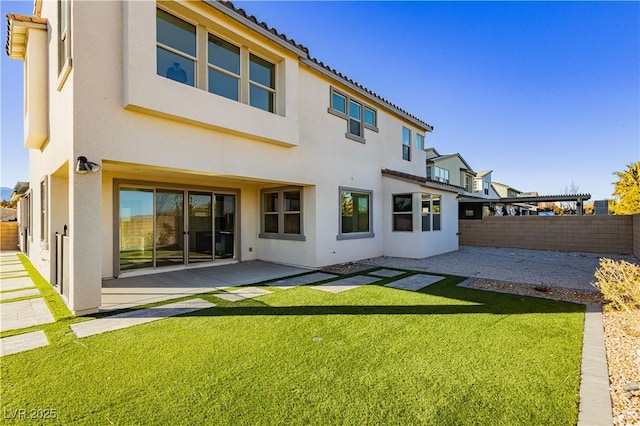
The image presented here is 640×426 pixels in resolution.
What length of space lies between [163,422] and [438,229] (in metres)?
13.6

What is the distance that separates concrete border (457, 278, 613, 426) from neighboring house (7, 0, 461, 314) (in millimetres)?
7215

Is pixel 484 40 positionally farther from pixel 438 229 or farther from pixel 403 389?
pixel 403 389

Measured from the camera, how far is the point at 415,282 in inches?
328

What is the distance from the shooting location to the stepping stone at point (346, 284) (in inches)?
298

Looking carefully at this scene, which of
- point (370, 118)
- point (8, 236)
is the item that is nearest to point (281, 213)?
point (370, 118)

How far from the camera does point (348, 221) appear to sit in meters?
11.9

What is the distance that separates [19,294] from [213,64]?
24.0ft

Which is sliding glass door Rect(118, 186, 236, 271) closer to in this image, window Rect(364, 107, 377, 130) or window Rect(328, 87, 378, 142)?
window Rect(328, 87, 378, 142)

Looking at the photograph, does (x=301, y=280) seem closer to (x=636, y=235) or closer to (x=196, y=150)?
(x=196, y=150)

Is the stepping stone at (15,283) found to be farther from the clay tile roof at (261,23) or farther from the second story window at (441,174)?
the second story window at (441,174)

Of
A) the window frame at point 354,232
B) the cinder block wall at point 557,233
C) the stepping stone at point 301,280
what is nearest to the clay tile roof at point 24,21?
the stepping stone at point 301,280

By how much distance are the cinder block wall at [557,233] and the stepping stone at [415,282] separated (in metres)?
11.5

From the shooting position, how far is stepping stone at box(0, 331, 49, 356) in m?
4.14

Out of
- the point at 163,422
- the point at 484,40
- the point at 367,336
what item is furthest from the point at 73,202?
Answer: the point at 484,40
